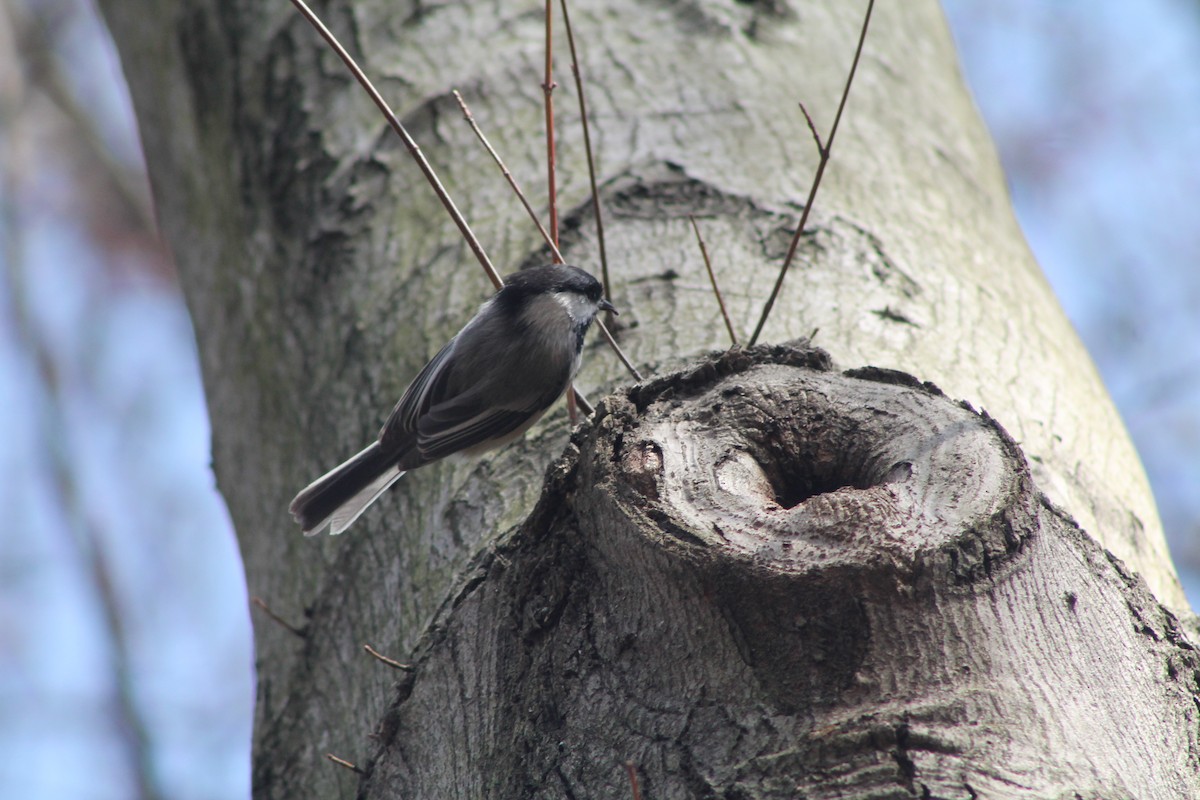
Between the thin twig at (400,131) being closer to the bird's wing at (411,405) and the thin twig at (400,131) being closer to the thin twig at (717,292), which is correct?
the bird's wing at (411,405)

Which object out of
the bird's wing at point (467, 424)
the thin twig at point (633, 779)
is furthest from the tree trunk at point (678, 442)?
the bird's wing at point (467, 424)

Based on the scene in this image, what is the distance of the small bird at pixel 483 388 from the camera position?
5.39 feet

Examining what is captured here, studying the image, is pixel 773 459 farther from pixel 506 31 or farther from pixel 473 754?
pixel 506 31

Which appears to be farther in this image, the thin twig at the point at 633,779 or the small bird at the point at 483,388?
the small bird at the point at 483,388

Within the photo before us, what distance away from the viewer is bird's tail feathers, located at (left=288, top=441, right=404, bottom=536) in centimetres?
160

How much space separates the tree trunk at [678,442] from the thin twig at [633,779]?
2 centimetres

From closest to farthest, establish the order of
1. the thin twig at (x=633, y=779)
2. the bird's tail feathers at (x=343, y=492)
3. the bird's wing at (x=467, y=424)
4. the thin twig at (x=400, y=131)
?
1. the thin twig at (x=633, y=779)
2. the thin twig at (x=400, y=131)
3. the bird's tail feathers at (x=343, y=492)
4. the bird's wing at (x=467, y=424)

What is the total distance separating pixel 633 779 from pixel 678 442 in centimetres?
38

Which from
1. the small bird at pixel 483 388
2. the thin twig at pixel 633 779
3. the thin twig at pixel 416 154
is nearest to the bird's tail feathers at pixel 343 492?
the small bird at pixel 483 388

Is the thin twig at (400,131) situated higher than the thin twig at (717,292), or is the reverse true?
the thin twig at (400,131)

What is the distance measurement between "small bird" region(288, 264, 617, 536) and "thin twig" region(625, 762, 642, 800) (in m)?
0.70

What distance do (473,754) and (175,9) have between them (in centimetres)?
189

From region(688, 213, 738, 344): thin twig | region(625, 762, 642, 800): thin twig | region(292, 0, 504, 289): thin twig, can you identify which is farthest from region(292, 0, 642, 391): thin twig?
region(625, 762, 642, 800): thin twig

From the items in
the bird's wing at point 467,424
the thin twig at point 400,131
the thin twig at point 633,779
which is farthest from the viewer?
the bird's wing at point 467,424
